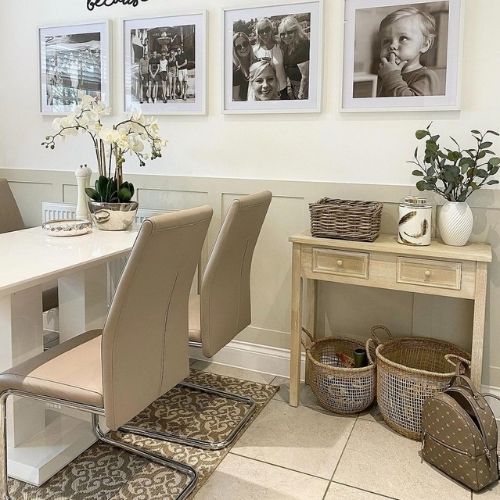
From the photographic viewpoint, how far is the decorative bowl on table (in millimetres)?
2488

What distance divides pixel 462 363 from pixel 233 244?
3.80 feet

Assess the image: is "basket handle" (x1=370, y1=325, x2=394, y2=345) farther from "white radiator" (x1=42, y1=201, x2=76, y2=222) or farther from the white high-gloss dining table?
"white radiator" (x1=42, y1=201, x2=76, y2=222)

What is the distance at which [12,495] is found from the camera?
1940 mm

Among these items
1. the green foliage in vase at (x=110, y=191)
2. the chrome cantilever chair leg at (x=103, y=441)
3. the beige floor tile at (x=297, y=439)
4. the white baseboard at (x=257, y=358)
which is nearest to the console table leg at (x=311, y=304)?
the white baseboard at (x=257, y=358)

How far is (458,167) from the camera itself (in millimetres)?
2262

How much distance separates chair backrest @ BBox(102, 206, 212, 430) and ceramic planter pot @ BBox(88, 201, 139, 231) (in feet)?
3.08

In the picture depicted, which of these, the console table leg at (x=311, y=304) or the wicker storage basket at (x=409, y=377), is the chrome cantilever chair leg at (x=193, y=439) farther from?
the wicker storage basket at (x=409, y=377)

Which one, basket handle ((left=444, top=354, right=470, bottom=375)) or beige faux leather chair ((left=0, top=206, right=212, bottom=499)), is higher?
beige faux leather chair ((left=0, top=206, right=212, bottom=499))

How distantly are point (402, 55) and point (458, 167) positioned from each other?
593 millimetres

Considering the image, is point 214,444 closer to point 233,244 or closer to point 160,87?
point 233,244

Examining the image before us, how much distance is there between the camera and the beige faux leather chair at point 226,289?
2.12 meters

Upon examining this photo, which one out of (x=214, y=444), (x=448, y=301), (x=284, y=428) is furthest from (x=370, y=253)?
(x=214, y=444)

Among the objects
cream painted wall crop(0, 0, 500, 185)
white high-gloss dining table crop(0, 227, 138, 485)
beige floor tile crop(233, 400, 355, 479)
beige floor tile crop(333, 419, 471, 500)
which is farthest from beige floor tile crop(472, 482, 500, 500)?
white high-gloss dining table crop(0, 227, 138, 485)

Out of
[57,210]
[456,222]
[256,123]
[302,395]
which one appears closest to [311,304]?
[302,395]
